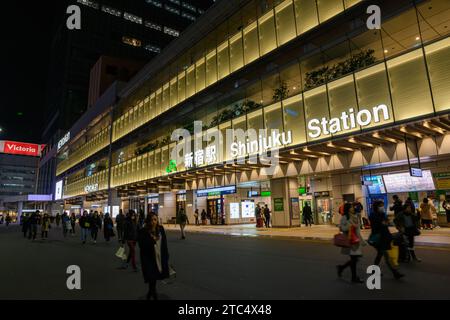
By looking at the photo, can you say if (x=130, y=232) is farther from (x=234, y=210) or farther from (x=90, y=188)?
(x=90, y=188)

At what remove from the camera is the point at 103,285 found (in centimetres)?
670

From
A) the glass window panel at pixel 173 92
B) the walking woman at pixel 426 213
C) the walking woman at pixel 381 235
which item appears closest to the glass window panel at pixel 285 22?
the walking woman at pixel 426 213

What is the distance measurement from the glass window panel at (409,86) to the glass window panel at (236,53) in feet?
39.8

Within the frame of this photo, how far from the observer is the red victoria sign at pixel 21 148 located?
118 meters

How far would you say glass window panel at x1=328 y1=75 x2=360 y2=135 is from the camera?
16078 millimetres

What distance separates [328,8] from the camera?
18.2 meters

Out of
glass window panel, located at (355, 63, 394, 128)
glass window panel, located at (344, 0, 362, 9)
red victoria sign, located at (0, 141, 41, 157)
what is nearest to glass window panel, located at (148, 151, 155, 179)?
glass window panel, located at (355, 63, 394, 128)

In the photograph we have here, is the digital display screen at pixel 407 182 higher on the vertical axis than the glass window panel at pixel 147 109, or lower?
lower

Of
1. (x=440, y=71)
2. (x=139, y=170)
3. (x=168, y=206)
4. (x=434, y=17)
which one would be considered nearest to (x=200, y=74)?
(x=139, y=170)

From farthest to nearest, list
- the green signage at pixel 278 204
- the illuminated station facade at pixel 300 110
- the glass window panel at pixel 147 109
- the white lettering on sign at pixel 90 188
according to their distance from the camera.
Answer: the white lettering on sign at pixel 90 188, the glass window panel at pixel 147 109, the green signage at pixel 278 204, the illuminated station facade at pixel 300 110

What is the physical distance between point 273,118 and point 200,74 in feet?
38.6

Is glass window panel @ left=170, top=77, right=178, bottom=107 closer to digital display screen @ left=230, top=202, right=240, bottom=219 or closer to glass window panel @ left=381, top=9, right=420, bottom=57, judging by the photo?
digital display screen @ left=230, top=202, right=240, bottom=219

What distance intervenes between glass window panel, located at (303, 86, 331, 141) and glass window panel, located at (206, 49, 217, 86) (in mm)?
11009

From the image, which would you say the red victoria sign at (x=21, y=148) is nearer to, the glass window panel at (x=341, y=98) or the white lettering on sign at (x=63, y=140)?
the white lettering on sign at (x=63, y=140)
